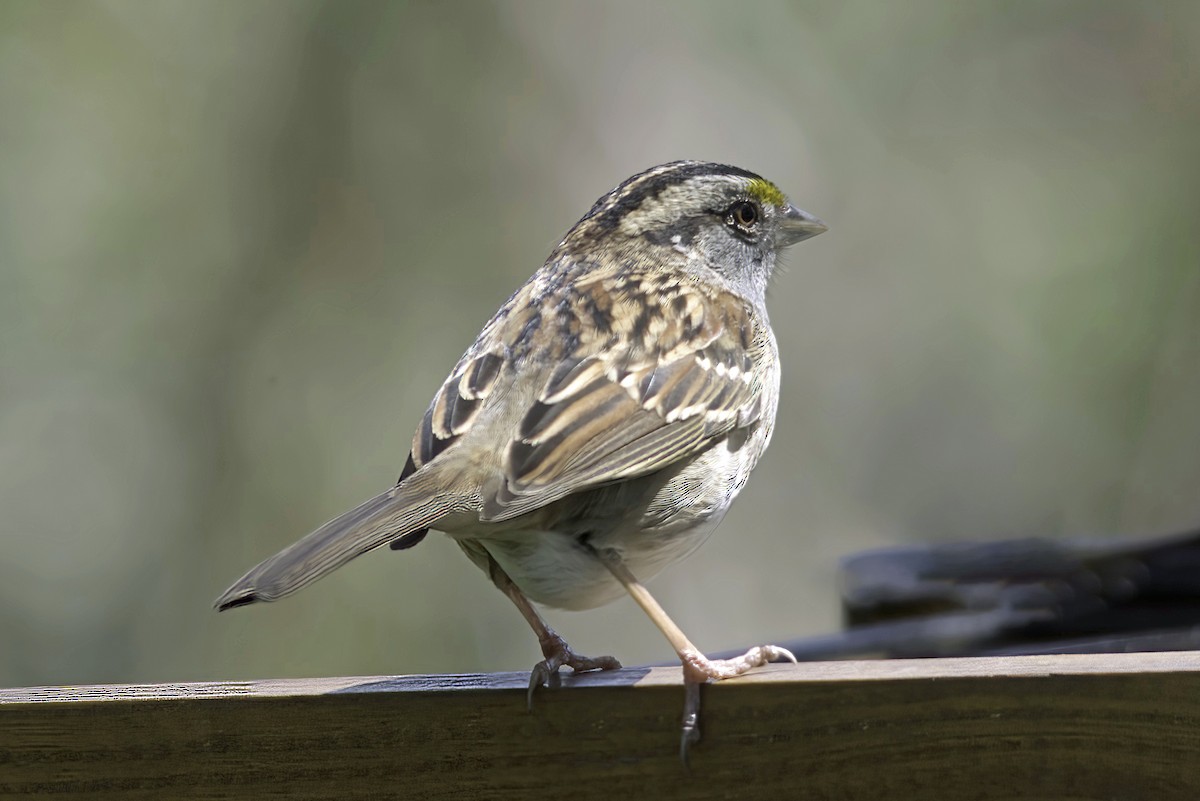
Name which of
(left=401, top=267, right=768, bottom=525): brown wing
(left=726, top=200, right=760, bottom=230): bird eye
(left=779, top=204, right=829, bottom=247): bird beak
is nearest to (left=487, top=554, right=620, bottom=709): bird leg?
(left=401, top=267, right=768, bottom=525): brown wing

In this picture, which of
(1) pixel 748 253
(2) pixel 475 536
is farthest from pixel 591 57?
(2) pixel 475 536

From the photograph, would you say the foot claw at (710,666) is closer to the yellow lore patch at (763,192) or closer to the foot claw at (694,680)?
the foot claw at (694,680)

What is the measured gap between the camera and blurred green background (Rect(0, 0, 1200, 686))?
26.8 feet

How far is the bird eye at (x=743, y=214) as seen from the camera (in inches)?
147

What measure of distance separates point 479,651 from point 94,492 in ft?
8.33

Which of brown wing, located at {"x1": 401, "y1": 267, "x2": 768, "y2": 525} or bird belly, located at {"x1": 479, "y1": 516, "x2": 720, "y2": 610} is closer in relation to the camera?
brown wing, located at {"x1": 401, "y1": 267, "x2": 768, "y2": 525}

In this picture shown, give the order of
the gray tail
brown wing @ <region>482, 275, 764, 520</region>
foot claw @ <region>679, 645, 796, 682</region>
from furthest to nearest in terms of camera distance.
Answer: brown wing @ <region>482, 275, 764, 520</region> < foot claw @ <region>679, 645, 796, 682</region> < the gray tail

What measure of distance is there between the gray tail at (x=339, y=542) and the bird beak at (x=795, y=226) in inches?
66.4

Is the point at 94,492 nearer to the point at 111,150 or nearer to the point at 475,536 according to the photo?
the point at 111,150

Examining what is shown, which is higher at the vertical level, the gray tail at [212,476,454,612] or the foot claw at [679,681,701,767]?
the gray tail at [212,476,454,612]

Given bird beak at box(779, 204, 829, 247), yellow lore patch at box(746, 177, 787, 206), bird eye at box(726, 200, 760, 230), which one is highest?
yellow lore patch at box(746, 177, 787, 206)

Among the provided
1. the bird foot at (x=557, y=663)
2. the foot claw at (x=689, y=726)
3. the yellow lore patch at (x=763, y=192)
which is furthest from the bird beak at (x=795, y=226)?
the foot claw at (x=689, y=726)

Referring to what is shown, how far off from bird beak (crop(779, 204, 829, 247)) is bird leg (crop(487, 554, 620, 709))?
1.41m

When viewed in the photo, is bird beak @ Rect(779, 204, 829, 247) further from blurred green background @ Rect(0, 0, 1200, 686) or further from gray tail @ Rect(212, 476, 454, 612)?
blurred green background @ Rect(0, 0, 1200, 686)
